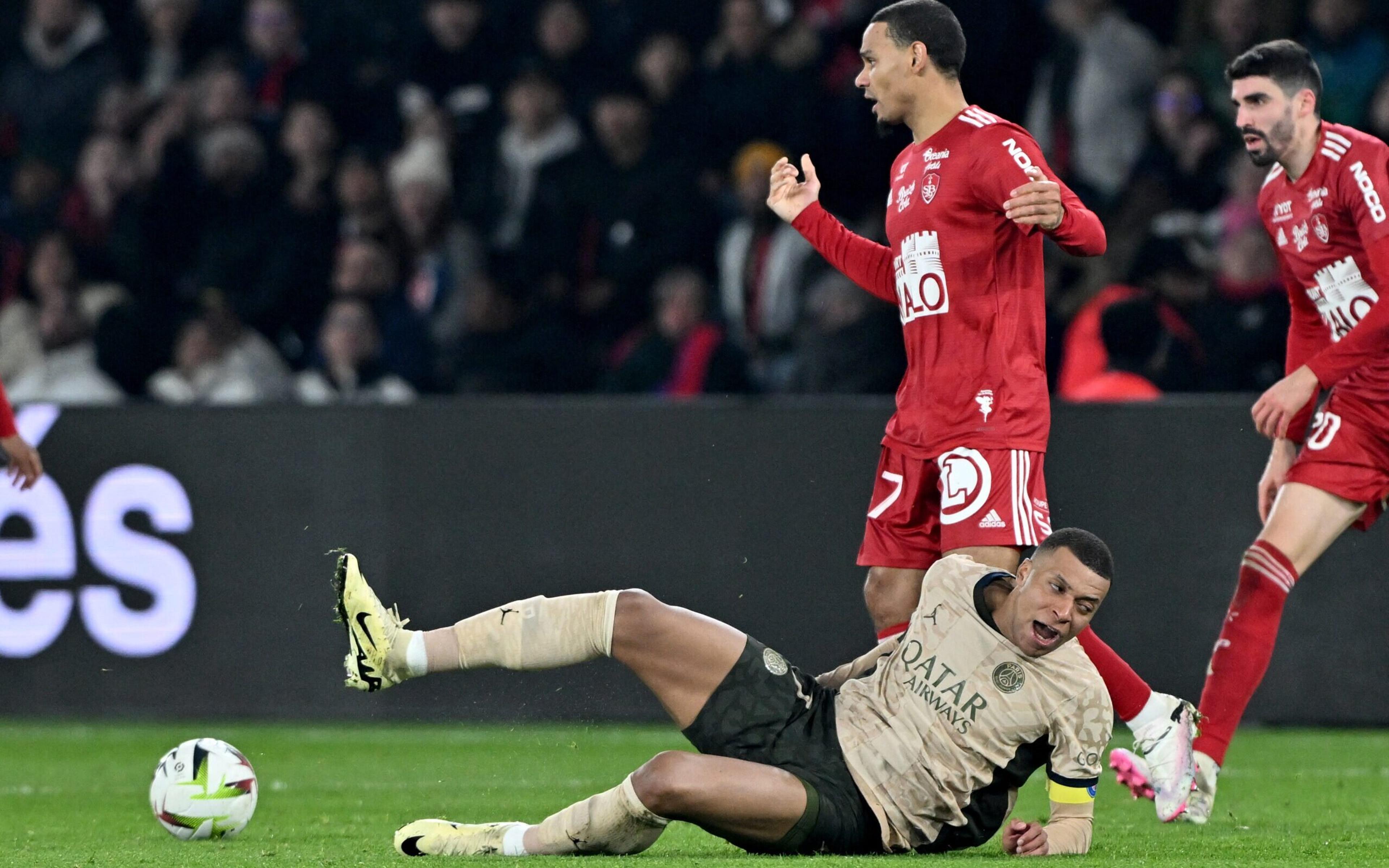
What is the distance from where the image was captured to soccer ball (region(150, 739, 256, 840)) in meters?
5.37

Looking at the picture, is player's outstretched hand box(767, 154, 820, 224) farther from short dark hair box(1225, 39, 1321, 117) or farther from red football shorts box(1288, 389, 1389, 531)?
red football shorts box(1288, 389, 1389, 531)

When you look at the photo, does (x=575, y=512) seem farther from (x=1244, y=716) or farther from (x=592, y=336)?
(x=1244, y=716)

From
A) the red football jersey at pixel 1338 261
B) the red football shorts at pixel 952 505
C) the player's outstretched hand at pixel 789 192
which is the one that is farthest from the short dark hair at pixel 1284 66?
the red football shorts at pixel 952 505

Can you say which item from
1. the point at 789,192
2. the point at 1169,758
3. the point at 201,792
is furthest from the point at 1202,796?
the point at 201,792

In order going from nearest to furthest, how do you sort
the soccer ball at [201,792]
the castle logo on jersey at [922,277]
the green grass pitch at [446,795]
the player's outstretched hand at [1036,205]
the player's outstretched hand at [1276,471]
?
the green grass pitch at [446,795]
the player's outstretched hand at [1036,205]
the soccer ball at [201,792]
the castle logo on jersey at [922,277]
the player's outstretched hand at [1276,471]

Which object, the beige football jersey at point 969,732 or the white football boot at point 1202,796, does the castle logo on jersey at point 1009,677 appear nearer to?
the beige football jersey at point 969,732

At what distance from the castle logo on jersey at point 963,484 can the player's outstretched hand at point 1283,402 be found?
2.98 ft

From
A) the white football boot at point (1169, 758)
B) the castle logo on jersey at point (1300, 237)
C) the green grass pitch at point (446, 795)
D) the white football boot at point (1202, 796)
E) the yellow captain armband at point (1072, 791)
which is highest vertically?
the castle logo on jersey at point (1300, 237)

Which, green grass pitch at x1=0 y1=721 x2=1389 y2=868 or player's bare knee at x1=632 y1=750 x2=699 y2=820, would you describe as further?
green grass pitch at x1=0 y1=721 x2=1389 y2=868

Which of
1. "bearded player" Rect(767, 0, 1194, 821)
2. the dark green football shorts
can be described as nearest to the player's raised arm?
"bearded player" Rect(767, 0, 1194, 821)

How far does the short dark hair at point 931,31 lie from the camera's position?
5707 mm

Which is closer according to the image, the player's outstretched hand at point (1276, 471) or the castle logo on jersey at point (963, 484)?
the castle logo on jersey at point (963, 484)

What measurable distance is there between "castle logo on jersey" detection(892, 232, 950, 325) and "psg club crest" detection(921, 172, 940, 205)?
0.10m

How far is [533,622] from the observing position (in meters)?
4.76
